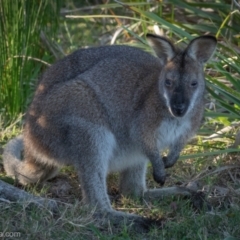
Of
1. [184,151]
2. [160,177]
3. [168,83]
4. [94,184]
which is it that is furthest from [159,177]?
[184,151]

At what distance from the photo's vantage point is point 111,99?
4.88 meters

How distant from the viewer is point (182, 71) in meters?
4.66

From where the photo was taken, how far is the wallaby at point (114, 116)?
4.60 metres

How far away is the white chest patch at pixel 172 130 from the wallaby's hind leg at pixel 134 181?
28cm

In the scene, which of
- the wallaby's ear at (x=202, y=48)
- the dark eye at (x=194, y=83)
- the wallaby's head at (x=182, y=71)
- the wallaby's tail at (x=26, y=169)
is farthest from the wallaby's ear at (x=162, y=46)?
the wallaby's tail at (x=26, y=169)

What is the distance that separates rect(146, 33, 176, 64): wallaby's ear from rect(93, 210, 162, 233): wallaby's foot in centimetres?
110

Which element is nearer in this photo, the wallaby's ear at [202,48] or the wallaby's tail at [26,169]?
the wallaby's ear at [202,48]

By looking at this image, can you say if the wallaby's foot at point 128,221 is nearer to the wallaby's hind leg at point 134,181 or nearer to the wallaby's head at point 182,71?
the wallaby's hind leg at point 134,181

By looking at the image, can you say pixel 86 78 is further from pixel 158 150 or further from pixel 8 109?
pixel 8 109

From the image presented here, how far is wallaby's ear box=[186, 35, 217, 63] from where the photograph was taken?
15.3 feet

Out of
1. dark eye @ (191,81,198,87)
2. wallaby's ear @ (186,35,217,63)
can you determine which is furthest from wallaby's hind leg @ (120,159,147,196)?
wallaby's ear @ (186,35,217,63)

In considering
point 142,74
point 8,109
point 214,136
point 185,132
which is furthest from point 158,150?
point 8,109

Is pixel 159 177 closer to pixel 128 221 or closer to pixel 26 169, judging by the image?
pixel 128 221

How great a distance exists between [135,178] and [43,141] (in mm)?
732
